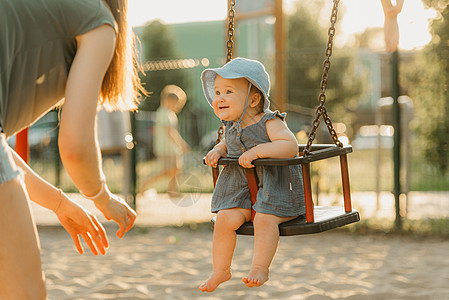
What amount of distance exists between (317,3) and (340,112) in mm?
8511

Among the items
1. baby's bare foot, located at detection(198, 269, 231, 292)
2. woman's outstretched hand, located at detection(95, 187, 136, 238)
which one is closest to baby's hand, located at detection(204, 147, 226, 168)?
baby's bare foot, located at detection(198, 269, 231, 292)

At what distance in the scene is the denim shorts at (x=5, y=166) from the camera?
5.21 feet

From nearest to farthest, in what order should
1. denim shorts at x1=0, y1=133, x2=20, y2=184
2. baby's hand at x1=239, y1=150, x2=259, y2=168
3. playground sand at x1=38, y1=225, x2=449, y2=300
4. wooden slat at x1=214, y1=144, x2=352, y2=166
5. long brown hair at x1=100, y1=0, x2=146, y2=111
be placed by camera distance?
denim shorts at x1=0, y1=133, x2=20, y2=184, long brown hair at x1=100, y1=0, x2=146, y2=111, wooden slat at x1=214, y1=144, x2=352, y2=166, baby's hand at x1=239, y1=150, x2=259, y2=168, playground sand at x1=38, y1=225, x2=449, y2=300

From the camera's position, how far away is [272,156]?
258cm

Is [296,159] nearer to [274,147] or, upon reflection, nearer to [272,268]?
[274,147]

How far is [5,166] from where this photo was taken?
5.24ft

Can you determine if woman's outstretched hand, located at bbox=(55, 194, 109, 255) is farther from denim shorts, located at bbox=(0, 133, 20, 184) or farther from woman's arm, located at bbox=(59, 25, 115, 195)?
denim shorts, located at bbox=(0, 133, 20, 184)

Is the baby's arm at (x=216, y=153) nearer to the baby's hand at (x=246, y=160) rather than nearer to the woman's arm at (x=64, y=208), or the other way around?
the baby's hand at (x=246, y=160)

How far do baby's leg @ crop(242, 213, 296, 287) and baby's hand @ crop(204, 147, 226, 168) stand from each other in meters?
0.32

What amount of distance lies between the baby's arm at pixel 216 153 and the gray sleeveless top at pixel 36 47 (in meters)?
1.06

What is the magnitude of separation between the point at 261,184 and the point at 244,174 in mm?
108

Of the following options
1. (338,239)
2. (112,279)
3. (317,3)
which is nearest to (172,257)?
(112,279)

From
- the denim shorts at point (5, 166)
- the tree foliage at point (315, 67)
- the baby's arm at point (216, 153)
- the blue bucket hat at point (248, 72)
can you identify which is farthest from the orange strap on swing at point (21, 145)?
the tree foliage at point (315, 67)

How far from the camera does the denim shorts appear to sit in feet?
5.21
